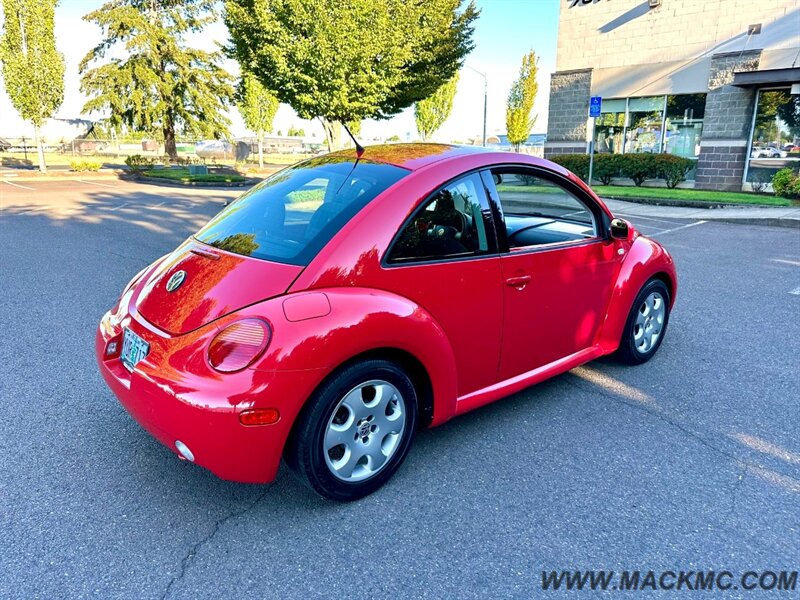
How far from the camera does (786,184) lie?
15.2m

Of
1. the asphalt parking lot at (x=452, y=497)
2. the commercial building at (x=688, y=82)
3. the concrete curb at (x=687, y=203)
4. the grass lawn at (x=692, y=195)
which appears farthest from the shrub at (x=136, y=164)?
the asphalt parking lot at (x=452, y=497)

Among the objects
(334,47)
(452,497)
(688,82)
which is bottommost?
(452,497)

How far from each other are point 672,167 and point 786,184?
11.0 feet

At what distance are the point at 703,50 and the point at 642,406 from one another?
18.6 metres

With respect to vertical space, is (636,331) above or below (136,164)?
below

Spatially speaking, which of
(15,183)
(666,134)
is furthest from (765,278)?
(15,183)

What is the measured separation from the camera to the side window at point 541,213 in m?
3.61

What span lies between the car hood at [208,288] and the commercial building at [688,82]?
1776 centimetres

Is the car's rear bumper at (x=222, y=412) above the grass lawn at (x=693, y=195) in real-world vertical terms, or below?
below

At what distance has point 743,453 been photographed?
3.18m

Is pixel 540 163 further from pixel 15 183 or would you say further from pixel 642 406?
pixel 15 183

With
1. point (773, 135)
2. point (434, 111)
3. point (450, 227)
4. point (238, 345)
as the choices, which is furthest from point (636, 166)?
point (434, 111)

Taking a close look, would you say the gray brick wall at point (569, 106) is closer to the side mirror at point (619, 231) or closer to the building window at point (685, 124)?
the building window at point (685, 124)

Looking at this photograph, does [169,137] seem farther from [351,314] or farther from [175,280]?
[351,314]
